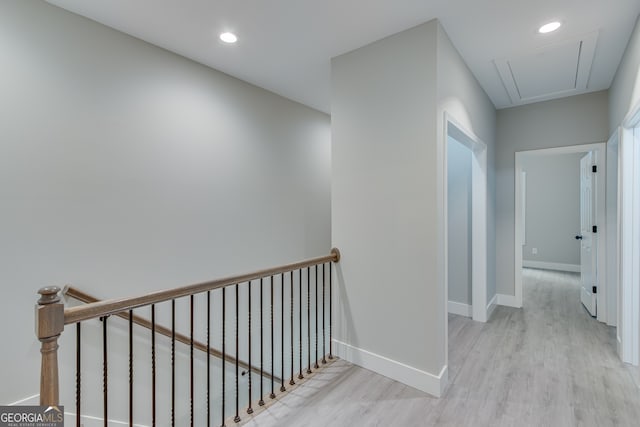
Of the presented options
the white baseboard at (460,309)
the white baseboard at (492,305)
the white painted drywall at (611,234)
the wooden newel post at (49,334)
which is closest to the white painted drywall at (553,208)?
the white painted drywall at (611,234)

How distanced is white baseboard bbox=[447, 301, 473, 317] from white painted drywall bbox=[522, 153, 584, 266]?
391 centimetres

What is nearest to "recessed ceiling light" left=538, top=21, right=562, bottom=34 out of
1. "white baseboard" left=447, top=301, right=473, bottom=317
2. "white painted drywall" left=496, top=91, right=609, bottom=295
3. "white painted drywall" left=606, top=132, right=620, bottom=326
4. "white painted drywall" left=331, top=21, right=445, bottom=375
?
"white painted drywall" left=331, top=21, right=445, bottom=375

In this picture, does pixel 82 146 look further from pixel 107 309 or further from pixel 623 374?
pixel 623 374

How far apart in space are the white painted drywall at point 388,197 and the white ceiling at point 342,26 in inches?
8.9

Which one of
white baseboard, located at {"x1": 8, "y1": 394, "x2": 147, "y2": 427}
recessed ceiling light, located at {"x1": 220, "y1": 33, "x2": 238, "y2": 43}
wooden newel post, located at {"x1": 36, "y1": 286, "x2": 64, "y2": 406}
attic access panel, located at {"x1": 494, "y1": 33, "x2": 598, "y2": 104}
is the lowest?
white baseboard, located at {"x1": 8, "y1": 394, "x2": 147, "y2": 427}

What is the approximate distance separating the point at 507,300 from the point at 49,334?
15.0 ft

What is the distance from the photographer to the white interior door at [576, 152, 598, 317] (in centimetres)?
364

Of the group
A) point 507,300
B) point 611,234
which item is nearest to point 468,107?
point 611,234

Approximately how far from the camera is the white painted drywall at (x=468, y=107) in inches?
89.0

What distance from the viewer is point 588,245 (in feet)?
12.5

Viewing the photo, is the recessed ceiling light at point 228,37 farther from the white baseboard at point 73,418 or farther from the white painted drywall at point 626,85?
the white painted drywall at point 626,85

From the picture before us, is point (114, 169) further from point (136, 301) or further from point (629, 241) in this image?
point (629, 241)

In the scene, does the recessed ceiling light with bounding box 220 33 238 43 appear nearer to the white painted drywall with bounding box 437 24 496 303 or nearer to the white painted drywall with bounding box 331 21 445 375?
the white painted drywall with bounding box 331 21 445 375

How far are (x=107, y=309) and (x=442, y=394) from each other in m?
2.16
